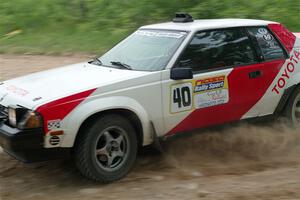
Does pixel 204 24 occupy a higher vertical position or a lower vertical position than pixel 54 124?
higher

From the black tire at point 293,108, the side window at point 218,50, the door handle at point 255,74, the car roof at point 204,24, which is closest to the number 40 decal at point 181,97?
the side window at point 218,50

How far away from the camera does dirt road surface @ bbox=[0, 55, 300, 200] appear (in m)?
4.82

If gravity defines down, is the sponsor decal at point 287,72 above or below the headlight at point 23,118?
below

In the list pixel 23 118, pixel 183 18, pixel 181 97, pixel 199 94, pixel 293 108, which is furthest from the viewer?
pixel 293 108

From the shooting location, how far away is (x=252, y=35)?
20.4ft

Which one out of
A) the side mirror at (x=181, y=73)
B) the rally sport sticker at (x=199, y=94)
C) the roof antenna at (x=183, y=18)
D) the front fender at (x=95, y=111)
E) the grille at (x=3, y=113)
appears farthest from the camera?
the roof antenna at (x=183, y=18)

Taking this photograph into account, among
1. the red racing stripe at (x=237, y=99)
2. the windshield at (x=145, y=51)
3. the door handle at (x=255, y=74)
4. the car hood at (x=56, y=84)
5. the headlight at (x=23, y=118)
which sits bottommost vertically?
the red racing stripe at (x=237, y=99)

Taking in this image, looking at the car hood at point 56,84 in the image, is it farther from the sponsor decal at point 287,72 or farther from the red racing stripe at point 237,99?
the sponsor decal at point 287,72

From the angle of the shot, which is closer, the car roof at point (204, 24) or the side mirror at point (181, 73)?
the side mirror at point (181, 73)

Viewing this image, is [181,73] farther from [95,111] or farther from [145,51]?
[95,111]

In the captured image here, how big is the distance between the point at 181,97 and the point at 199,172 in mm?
832

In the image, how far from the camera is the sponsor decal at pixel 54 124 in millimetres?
4648

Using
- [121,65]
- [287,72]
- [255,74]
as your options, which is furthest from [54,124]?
[287,72]

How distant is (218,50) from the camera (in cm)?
586
